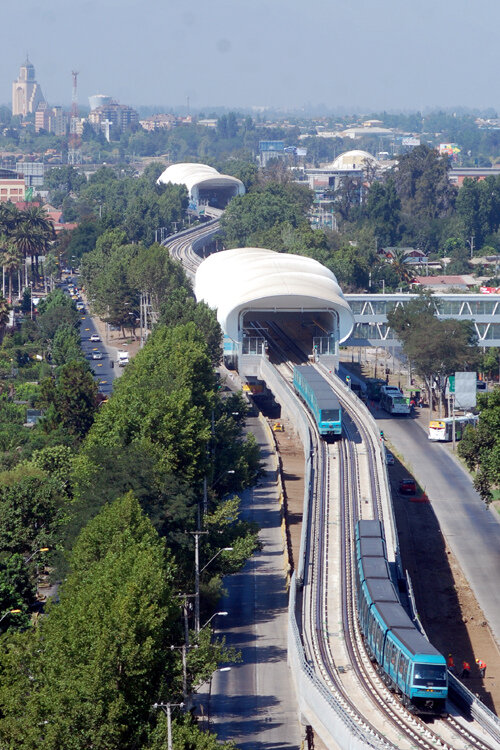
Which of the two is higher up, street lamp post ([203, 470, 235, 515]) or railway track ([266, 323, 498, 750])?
street lamp post ([203, 470, 235, 515])

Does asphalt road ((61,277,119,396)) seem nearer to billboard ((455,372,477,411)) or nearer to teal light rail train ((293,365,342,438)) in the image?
teal light rail train ((293,365,342,438))

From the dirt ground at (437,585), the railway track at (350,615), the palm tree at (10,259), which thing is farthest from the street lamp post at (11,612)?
the palm tree at (10,259)

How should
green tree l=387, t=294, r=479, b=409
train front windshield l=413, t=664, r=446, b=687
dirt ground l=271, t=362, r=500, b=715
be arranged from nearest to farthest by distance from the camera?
train front windshield l=413, t=664, r=446, b=687, dirt ground l=271, t=362, r=500, b=715, green tree l=387, t=294, r=479, b=409

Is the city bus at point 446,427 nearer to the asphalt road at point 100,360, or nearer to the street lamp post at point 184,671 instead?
the asphalt road at point 100,360

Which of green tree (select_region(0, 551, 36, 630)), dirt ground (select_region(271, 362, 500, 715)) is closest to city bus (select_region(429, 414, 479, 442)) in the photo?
dirt ground (select_region(271, 362, 500, 715))

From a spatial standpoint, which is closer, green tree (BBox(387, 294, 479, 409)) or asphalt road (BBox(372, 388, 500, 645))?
asphalt road (BBox(372, 388, 500, 645))

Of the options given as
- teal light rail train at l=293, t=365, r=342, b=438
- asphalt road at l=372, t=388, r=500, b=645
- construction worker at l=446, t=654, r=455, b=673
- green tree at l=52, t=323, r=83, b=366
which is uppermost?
teal light rail train at l=293, t=365, r=342, b=438
